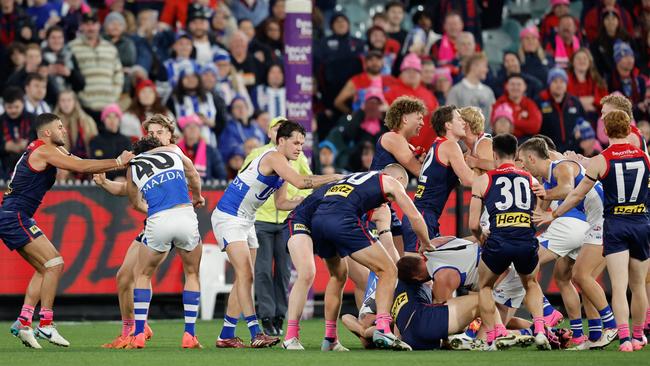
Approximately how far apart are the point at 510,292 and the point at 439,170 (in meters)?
1.51

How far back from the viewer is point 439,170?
14.6 metres

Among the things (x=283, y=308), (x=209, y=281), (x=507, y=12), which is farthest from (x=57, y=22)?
(x=507, y=12)

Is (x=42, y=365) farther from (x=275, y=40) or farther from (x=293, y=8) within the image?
(x=275, y=40)

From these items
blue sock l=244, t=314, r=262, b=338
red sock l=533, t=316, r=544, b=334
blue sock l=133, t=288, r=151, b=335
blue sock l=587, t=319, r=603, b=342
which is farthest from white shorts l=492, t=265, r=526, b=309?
blue sock l=133, t=288, r=151, b=335

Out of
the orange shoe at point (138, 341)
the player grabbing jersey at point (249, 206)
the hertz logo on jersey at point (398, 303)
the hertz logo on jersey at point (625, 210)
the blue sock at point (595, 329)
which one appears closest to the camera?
the hertz logo on jersey at point (625, 210)

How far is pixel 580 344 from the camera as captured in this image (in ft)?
45.7

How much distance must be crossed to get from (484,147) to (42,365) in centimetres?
559

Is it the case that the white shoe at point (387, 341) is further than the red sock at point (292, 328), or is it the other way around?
the red sock at point (292, 328)

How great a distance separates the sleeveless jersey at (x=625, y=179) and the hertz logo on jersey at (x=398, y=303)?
2163mm

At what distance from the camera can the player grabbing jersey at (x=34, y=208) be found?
46.7 ft

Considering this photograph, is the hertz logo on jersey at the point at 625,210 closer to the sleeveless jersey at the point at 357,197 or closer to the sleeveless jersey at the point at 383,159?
the sleeveless jersey at the point at 357,197

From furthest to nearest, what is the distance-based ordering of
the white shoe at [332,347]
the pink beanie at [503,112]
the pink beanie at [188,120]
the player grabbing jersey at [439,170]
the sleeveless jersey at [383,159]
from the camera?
the pink beanie at [503,112] → the pink beanie at [188,120] → the sleeveless jersey at [383,159] → the player grabbing jersey at [439,170] → the white shoe at [332,347]

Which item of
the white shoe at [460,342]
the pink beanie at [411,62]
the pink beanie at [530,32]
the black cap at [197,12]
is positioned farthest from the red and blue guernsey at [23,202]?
the pink beanie at [530,32]

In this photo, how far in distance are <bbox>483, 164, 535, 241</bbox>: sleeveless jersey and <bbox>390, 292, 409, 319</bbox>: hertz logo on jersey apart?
3.52 feet
